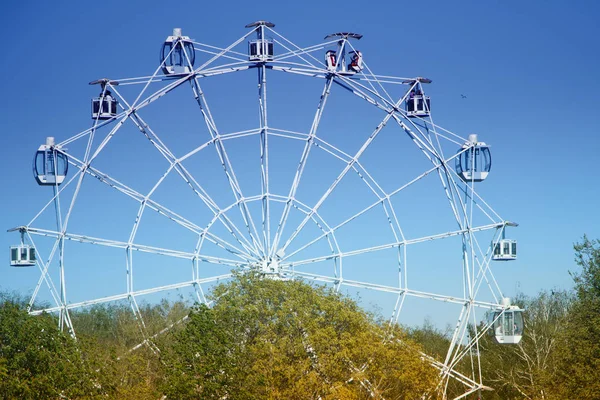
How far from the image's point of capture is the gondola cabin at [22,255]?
182ft

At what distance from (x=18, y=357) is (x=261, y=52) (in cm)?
1739

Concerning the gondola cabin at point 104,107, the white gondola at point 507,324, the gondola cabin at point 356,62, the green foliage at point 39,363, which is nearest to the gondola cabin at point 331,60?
the gondola cabin at point 356,62

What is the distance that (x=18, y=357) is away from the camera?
51.6m

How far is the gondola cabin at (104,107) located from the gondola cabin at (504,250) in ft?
61.5

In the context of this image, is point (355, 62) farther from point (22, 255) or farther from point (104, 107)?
point (22, 255)

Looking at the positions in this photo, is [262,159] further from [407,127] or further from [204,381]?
[204,381]

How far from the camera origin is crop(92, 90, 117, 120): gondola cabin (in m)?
57.5

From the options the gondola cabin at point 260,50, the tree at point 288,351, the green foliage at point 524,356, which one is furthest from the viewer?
the green foliage at point 524,356

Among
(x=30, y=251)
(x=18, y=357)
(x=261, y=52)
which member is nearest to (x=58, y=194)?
(x=30, y=251)

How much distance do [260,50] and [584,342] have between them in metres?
20.2

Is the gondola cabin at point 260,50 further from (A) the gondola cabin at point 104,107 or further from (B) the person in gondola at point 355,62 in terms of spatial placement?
(A) the gondola cabin at point 104,107

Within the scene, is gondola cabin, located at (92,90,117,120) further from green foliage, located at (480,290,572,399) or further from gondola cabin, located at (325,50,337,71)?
green foliage, located at (480,290,572,399)

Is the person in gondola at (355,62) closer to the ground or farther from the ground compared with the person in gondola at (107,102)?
farther from the ground

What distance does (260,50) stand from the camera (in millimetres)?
57469
